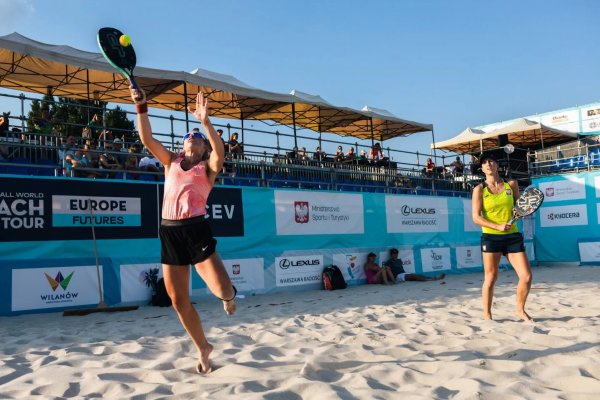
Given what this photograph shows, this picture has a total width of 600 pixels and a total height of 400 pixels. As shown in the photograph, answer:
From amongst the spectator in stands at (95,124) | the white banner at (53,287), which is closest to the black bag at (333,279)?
the white banner at (53,287)

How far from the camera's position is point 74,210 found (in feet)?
26.2

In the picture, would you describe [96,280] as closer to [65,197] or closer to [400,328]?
[65,197]

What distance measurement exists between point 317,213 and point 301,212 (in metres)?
0.43

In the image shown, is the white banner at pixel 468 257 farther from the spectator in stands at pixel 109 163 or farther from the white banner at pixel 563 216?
the spectator in stands at pixel 109 163

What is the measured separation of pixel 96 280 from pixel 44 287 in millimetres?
756

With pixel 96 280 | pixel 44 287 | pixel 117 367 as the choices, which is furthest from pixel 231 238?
pixel 117 367

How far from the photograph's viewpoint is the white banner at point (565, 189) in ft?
51.5

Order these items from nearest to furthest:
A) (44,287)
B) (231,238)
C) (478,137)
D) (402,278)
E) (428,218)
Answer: (44,287), (231,238), (402,278), (428,218), (478,137)

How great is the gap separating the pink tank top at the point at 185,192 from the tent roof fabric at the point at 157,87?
23.6 ft

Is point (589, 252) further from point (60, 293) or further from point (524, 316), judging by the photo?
point (60, 293)

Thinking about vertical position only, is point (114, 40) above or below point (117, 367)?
above

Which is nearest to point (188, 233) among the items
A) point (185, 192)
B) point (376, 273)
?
point (185, 192)

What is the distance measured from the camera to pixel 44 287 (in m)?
7.52

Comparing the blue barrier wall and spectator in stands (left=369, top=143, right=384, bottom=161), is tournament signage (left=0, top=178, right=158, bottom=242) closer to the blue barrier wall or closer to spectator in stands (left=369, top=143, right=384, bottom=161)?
the blue barrier wall
